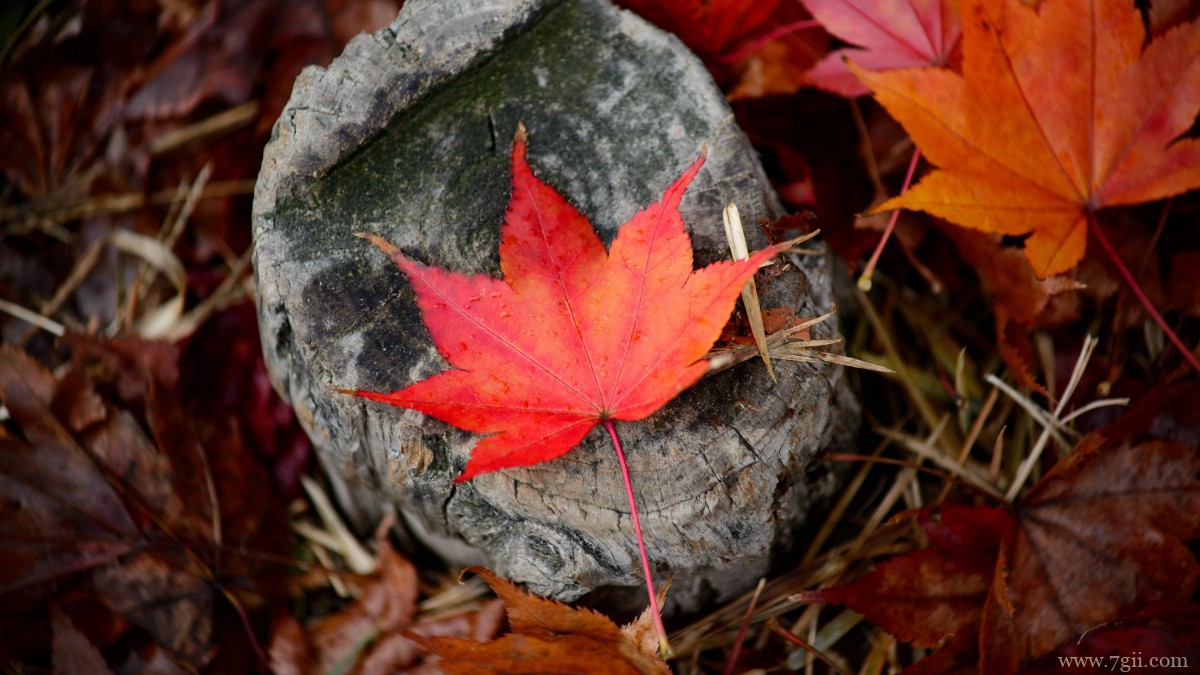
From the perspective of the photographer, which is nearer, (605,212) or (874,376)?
(605,212)

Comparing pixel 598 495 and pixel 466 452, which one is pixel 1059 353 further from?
pixel 466 452

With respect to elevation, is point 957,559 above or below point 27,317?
below

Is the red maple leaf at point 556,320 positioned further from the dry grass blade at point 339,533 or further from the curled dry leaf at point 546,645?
the dry grass blade at point 339,533

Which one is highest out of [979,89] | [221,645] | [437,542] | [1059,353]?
[979,89]

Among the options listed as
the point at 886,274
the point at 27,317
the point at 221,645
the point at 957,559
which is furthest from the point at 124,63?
the point at 957,559

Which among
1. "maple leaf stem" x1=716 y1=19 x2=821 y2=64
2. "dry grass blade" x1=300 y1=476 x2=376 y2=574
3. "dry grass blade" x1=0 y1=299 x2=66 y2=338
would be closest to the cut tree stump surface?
"maple leaf stem" x1=716 y1=19 x2=821 y2=64

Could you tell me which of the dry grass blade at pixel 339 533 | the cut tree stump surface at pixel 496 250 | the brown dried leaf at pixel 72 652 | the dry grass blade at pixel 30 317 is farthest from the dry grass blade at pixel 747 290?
the dry grass blade at pixel 30 317
